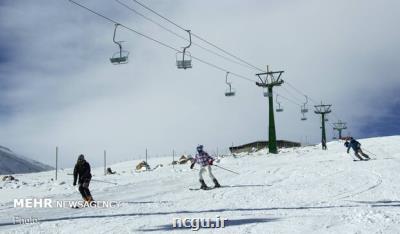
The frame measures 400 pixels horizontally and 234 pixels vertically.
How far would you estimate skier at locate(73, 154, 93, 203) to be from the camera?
17.4 meters

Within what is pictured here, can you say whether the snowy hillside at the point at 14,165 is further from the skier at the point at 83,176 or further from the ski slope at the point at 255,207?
the skier at the point at 83,176

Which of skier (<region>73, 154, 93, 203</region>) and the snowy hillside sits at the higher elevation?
skier (<region>73, 154, 93, 203</region>)

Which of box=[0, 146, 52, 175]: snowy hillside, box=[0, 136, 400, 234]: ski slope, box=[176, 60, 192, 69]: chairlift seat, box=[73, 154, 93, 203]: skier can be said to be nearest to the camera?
box=[0, 136, 400, 234]: ski slope

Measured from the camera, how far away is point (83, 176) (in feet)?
57.1

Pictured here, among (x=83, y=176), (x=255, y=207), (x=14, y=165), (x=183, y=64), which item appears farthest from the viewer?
(x=14, y=165)

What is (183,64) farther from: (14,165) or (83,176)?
(14,165)

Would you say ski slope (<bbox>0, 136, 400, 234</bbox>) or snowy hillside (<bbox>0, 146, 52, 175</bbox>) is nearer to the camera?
ski slope (<bbox>0, 136, 400, 234</bbox>)

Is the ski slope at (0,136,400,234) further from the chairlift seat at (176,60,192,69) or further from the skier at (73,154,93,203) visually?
the chairlift seat at (176,60,192,69)

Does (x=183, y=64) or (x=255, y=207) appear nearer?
(x=255, y=207)

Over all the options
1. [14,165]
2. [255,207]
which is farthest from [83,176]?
[14,165]

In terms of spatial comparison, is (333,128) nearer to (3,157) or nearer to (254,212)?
(3,157)

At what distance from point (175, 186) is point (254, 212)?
10464 millimetres

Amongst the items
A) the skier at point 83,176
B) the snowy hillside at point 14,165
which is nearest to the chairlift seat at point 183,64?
the skier at point 83,176

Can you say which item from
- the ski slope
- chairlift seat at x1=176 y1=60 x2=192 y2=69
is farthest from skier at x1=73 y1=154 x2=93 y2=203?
chairlift seat at x1=176 y1=60 x2=192 y2=69
